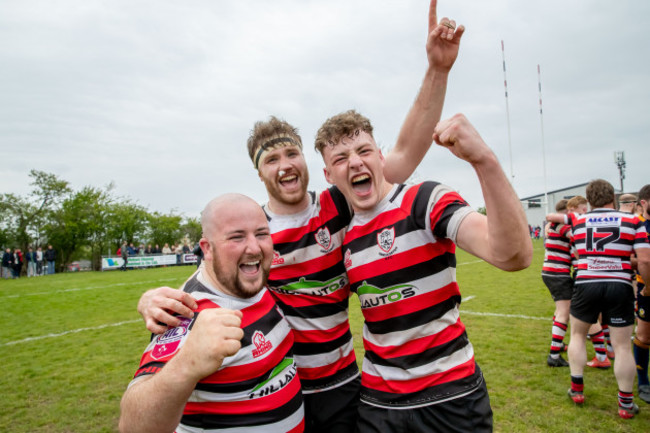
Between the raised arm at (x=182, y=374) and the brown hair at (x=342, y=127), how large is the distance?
1.33m

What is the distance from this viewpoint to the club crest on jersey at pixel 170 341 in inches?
70.0

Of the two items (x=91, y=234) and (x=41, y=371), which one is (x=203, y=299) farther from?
(x=91, y=234)

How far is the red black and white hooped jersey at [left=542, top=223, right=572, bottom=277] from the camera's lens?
19.9 feet

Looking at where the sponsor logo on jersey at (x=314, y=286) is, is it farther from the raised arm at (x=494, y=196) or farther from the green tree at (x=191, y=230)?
the green tree at (x=191, y=230)

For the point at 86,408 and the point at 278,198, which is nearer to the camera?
the point at 278,198

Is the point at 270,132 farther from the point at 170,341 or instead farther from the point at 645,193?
the point at 645,193

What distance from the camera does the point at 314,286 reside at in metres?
2.58

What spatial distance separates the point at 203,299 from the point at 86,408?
14.2 feet

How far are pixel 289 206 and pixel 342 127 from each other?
711 mm

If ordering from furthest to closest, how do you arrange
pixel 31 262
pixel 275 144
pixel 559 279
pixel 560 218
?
pixel 31 262, pixel 559 279, pixel 560 218, pixel 275 144

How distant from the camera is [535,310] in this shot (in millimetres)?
9297

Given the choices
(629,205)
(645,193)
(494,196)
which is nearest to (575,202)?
Answer: (645,193)

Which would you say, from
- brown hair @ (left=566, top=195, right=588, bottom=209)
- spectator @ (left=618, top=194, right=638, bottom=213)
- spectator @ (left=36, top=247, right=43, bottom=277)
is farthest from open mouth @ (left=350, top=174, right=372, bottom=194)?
spectator @ (left=36, top=247, right=43, bottom=277)

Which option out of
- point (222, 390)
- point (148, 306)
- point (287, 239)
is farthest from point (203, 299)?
point (287, 239)
